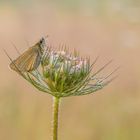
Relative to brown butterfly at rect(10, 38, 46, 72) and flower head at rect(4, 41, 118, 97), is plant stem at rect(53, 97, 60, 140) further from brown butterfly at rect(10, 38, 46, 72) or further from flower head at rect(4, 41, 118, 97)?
brown butterfly at rect(10, 38, 46, 72)

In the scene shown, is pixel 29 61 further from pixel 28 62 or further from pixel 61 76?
pixel 61 76

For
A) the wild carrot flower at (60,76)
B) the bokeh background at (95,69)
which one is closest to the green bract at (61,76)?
the wild carrot flower at (60,76)

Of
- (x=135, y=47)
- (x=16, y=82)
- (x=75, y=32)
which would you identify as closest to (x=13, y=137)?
(x=16, y=82)

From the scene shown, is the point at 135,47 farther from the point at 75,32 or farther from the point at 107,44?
the point at 75,32

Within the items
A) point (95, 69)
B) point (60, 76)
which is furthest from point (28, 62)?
point (95, 69)

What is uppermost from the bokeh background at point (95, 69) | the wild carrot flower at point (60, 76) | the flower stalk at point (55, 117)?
the bokeh background at point (95, 69)

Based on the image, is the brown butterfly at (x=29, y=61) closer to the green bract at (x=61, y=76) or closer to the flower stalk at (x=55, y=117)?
the green bract at (x=61, y=76)
